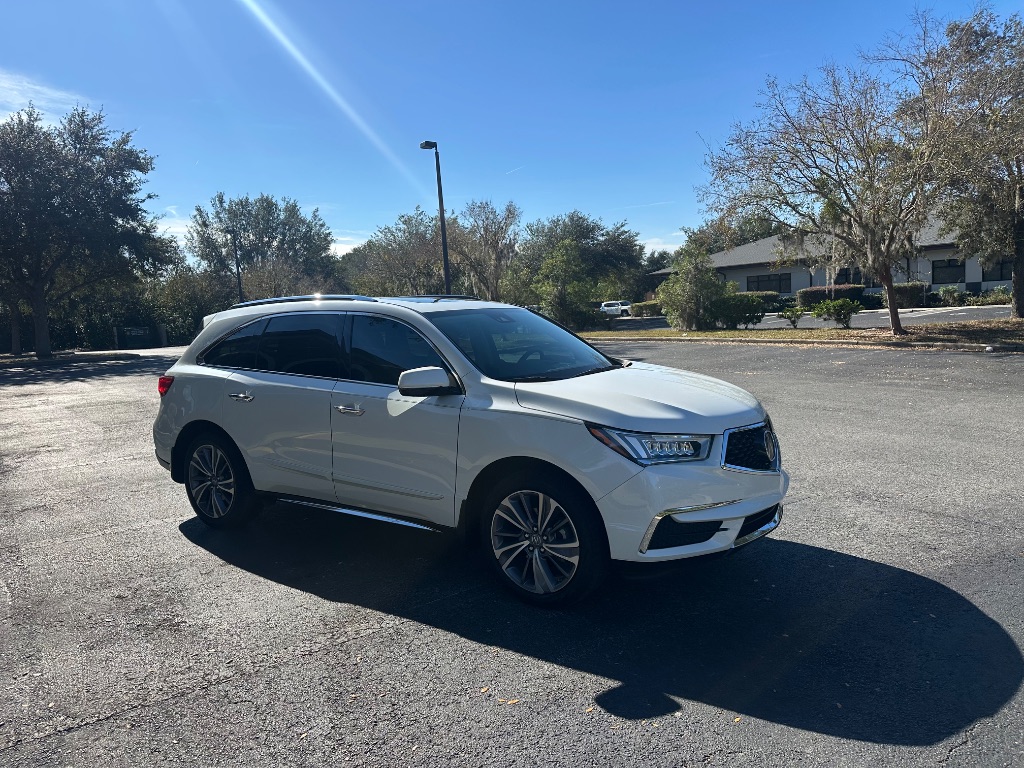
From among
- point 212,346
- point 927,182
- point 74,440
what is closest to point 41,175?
point 74,440

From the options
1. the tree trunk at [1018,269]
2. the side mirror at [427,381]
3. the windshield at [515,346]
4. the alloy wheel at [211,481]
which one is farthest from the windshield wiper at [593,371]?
the tree trunk at [1018,269]

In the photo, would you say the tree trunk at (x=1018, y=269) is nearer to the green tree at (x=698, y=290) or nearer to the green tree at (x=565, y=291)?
the green tree at (x=698, y=290)

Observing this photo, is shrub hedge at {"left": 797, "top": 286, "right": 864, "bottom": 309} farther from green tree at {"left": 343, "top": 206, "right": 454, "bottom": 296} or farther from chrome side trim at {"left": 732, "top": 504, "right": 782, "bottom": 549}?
chrome side trim at {"left": 732, "top": 504, "right": 782, "bottom": 549}

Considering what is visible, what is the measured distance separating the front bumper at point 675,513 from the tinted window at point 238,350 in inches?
125

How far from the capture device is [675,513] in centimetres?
375

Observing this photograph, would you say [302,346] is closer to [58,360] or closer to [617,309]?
[58,360]

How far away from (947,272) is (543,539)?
144 feet

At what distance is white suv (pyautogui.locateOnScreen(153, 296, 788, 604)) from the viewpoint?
3.83m

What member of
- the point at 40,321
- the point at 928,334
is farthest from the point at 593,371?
the point at 40,321

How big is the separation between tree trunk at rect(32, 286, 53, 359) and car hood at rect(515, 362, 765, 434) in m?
34.7

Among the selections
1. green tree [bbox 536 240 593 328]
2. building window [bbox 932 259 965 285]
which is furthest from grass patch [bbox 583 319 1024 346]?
building window [bbox 932 259 965 285]

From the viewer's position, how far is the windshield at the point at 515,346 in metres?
4.61

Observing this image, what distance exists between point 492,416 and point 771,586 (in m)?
1.98

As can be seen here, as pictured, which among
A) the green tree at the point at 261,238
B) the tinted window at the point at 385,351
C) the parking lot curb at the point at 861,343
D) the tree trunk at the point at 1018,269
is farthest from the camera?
A: the green tree at the point at 261,238
